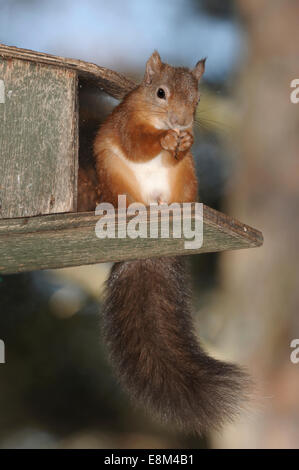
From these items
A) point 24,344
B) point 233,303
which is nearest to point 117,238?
point 233,303

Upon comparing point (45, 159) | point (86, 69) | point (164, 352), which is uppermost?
point (86, 69)

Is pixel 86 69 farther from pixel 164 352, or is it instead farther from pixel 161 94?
pixel 164 352

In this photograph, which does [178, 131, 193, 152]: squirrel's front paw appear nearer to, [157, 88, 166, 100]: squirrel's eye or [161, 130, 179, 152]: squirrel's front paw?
[161, 130, 179, 152]: squirrel's front paw

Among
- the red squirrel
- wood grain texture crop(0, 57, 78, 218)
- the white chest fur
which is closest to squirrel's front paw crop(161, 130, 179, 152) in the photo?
the red squirrel

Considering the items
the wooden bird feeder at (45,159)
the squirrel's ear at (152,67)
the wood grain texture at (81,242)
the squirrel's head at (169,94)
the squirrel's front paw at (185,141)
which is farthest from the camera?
the squirrel's ear at (152,67)

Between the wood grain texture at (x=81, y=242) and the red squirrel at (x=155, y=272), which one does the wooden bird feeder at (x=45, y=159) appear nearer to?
the wood grain texture at (x=81, y=242)

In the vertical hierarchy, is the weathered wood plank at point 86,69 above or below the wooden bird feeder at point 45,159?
above

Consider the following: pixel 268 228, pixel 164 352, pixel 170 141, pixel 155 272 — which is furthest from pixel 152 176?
pixel 268 228

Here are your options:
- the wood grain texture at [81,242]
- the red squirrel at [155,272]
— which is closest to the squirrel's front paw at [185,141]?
the red squirrel at [155,272]
